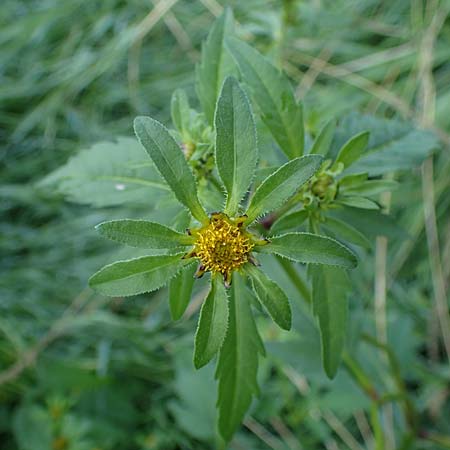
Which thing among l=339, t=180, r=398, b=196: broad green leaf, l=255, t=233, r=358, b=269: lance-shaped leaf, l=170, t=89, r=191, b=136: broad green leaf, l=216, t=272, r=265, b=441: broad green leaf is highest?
l=170, t=89, r=191, b=136: broad green leaf

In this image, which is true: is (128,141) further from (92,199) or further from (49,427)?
(49,427)

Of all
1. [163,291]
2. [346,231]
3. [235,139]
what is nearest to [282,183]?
[235,139]

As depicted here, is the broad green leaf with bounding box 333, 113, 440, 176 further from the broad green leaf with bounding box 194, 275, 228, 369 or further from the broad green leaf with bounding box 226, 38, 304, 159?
the broad green leaf with bounding box 194, 275, 228, 369

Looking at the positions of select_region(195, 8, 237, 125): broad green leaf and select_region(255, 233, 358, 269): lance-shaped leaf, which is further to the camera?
select_region(195, 8, 237, 125): broad green leaf

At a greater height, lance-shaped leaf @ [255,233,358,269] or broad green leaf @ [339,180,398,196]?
broad green leaf @ [339,180,398,196]

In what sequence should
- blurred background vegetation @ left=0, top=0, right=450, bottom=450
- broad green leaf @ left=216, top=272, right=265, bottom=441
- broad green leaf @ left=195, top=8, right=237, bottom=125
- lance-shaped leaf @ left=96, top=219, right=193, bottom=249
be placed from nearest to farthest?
lance-shaped leaf @ left=96, top=219, right=193, bottom=249 < broad green leaf @ left=216, top=272, right=265, bottom=441 < broad green leaf @ left=195, top=8, right=237, bottom=125 < blurred background vegetation @ left=0, top=0, right=450, bottom=450

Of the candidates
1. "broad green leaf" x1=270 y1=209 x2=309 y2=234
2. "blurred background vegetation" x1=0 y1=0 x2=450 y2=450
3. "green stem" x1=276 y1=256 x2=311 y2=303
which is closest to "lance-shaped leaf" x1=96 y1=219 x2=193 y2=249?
"broad green leaf" x1=270 y1=209 x2=309 y2=234

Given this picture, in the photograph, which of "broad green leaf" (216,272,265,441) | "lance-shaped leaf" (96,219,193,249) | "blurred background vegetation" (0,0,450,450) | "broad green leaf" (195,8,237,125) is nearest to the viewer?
"lance-shaped leaf" (96,219,193,249)

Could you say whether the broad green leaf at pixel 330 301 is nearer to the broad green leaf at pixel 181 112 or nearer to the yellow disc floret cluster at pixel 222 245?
the yellow disc floret cluster at pixel 222 245
